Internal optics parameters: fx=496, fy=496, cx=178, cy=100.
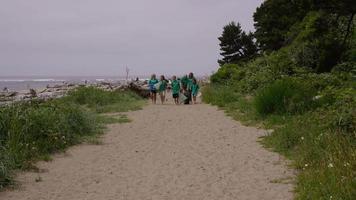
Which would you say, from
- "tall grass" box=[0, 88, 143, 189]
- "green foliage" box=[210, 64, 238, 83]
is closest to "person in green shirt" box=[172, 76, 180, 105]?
"green foliage" box=[210, 64, 238, 83]

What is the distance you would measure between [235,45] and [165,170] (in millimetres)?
42481

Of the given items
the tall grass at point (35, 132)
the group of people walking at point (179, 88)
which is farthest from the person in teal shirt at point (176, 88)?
the tall grass at point (35, 132)

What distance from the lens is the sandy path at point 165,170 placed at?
7176 mm

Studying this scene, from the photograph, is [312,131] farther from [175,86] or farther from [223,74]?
[223,74]

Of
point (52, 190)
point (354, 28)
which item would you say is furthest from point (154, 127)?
point (354, 28)

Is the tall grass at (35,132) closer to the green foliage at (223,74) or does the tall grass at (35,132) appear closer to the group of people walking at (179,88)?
the group of people walking at (179,88)

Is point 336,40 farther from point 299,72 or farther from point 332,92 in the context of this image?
point 332,92

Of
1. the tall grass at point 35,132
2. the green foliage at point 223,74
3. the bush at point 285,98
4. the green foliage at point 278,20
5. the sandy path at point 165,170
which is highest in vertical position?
the green foliage at point 278,20

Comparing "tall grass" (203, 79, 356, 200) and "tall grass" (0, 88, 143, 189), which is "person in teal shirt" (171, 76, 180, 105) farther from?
"tall grass" (0, 88, 143, 189)

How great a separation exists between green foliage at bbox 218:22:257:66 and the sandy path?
3703 cm

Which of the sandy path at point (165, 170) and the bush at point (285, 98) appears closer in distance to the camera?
the sandy path at point (165, 170)

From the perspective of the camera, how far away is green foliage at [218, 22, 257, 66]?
49688mm

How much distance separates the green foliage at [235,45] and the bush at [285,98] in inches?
1391

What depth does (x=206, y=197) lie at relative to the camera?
22.8 ft
